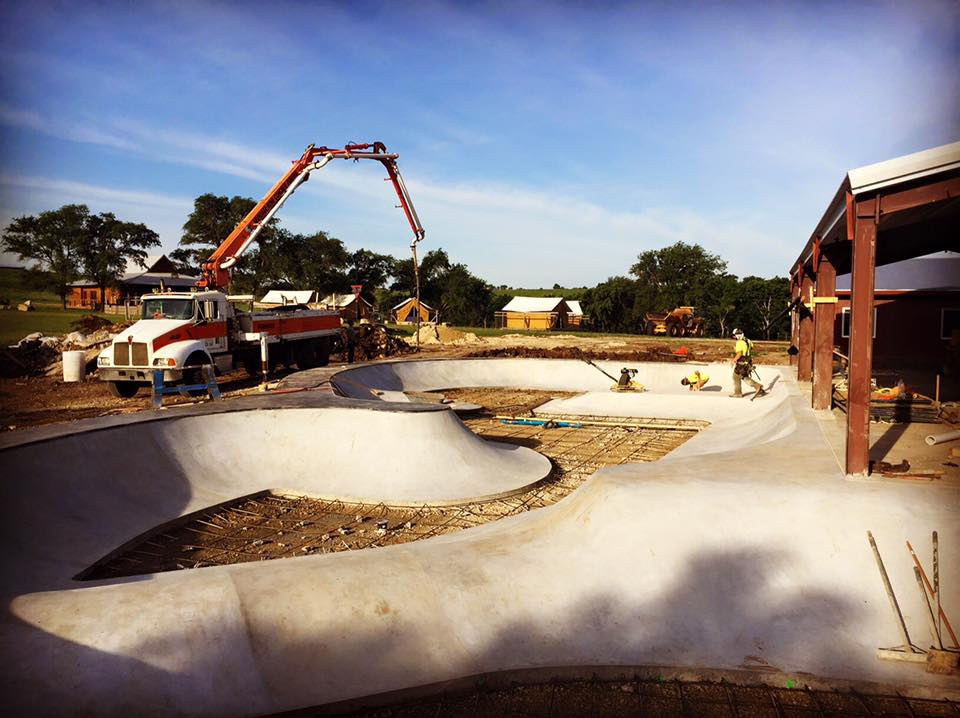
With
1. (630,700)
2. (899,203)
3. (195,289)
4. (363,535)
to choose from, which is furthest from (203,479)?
(195,289)

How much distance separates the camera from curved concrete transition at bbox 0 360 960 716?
4.55 meters

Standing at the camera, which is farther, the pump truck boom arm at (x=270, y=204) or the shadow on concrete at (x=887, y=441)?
the pump truck boom arm at (x=270, y=204)

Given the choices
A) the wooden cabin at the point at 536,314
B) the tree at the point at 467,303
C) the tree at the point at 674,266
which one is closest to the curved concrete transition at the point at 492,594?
the wooden cabin at the point at 536,314

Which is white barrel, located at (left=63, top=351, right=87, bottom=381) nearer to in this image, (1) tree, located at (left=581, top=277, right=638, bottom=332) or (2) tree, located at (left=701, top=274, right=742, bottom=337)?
(2) tree, located at (left=701, top=274, right=742, bottom=337)

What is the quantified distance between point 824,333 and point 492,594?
9040mm

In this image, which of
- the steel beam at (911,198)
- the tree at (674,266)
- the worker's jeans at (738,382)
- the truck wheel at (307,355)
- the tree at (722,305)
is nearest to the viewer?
the steel beam at (911,198)

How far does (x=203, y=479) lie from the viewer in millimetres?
9922

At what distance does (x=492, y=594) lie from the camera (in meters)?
5.68

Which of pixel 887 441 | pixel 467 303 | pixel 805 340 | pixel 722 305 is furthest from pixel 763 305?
pixel 887 441

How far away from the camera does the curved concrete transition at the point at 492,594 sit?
14.9 feet

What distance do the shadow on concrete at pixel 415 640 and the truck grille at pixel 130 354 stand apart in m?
12.6

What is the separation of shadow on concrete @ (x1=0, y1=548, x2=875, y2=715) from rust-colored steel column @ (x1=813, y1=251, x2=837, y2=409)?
738 centimetres

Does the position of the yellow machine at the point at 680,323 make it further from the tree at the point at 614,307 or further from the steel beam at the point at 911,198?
the steel beam at the point at 911,198

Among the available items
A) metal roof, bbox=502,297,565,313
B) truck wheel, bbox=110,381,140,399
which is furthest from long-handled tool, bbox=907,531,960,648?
metal roof, bbox=502,297,565,313
